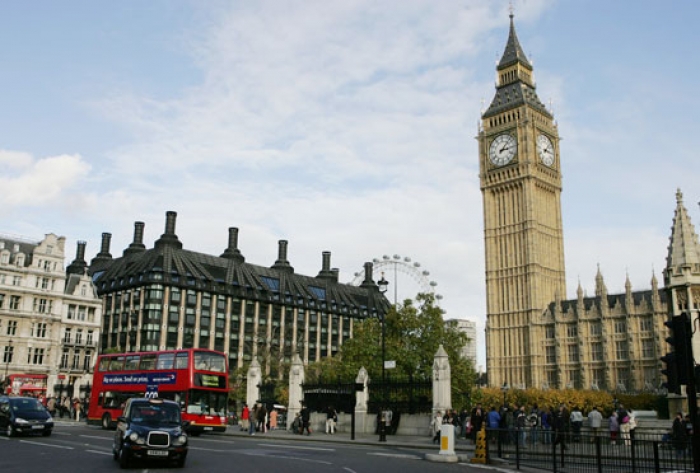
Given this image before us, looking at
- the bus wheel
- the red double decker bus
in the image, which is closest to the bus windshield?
the red double decker bus

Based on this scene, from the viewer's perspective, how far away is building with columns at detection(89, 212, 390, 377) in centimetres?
8712

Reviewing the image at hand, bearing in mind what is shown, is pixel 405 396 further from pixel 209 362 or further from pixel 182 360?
pixel 182 360

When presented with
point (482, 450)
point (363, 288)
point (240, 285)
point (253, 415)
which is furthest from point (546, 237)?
point (482, 450)

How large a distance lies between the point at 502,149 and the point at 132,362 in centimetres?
8610

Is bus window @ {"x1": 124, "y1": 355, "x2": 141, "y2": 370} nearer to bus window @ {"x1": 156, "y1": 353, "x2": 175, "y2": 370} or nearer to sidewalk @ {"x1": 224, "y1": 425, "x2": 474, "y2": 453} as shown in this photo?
bus window @ {"x1": 156, "y1": 353, "x2": 175, "y2": 370}

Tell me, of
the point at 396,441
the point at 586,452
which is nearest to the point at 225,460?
the point at 586,452

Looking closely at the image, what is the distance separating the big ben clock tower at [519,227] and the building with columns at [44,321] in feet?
198

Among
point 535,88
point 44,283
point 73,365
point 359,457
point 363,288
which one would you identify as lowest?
point 359,457

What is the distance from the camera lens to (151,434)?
1596 centimetres

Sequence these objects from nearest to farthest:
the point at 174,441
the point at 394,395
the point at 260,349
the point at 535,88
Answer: the point at 174,441, the point at 394,395, the point at 260,349, the point at 535,88

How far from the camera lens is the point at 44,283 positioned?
238 ft

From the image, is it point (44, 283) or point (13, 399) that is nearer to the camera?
point (13, 399)

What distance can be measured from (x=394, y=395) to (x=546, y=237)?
79.7m

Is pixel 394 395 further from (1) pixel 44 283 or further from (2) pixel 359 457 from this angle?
(1) pixel 44 283
